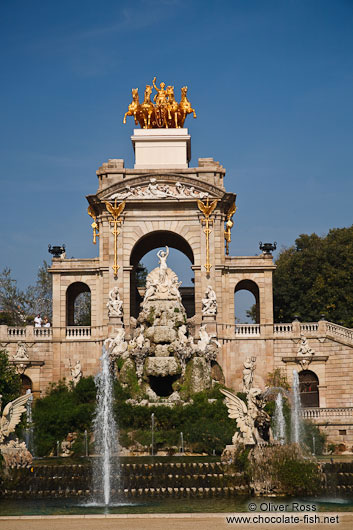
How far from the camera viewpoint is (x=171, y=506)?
3134 cm

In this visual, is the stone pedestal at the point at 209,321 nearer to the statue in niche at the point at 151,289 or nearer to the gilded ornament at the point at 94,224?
the statue in niche at the point at 151,289

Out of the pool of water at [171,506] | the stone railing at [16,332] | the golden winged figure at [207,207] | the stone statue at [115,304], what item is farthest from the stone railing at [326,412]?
the pool of water at [171,506]

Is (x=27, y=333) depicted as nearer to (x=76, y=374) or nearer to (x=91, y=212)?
(x=76, y=374)

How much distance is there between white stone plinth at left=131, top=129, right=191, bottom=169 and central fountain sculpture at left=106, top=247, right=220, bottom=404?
8.72 m

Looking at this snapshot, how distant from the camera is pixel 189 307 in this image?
218ft

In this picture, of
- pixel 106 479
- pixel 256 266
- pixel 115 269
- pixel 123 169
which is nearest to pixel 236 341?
pixel 256 266

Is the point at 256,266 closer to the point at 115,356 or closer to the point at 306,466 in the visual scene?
the point at 115,356

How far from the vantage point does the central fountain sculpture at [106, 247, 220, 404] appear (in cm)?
5331

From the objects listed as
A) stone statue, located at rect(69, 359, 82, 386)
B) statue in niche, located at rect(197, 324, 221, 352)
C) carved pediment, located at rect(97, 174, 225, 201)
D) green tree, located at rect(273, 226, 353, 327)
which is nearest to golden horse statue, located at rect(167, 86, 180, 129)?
carved pediment, located at rect(97, 174, 225, 201)

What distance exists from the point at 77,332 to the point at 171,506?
28.9 meters

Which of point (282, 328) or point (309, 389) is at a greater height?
point (282, 328)

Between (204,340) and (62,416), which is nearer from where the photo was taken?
(62,416)

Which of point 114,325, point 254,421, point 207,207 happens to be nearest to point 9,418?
point 254,421

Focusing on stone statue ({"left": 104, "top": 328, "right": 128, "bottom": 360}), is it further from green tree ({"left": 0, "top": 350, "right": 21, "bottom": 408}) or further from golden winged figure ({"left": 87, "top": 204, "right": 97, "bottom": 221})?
golden winged figure ({"left": 87, "top": 204, "right": 97, "bottom": 221})
